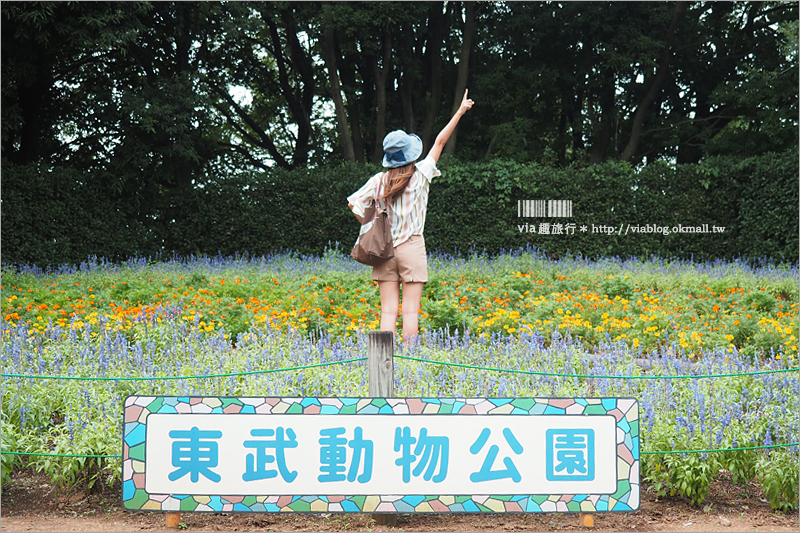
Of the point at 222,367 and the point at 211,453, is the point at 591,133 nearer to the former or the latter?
the point at 222,367

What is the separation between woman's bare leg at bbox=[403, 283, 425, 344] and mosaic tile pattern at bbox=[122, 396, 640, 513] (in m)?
2.29

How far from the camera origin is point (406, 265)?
206 inches

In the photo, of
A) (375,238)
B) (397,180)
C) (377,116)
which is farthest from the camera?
(377,116)

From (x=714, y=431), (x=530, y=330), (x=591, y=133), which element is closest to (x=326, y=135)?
(x=591, y=133)

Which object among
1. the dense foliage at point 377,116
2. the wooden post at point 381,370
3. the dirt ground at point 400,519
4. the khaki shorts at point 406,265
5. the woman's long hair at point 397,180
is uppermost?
the dense foliage at point 377,116

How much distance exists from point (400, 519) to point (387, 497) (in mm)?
485

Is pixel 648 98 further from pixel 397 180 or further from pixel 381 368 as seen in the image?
pixel 381 368

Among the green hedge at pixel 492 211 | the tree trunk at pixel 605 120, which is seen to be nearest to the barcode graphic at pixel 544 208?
the green hedge at pixel 492 211

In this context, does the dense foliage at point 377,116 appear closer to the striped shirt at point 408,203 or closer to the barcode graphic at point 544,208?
the barcode graphic at point 544,208

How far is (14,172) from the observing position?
38.7 feet

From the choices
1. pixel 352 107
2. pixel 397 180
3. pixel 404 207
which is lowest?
pixel 404 207

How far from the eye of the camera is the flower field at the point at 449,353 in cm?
356

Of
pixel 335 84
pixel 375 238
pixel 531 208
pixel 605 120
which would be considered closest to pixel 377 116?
pixel 335 84

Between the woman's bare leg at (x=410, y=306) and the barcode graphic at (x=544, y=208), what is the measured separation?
8.91 metres
